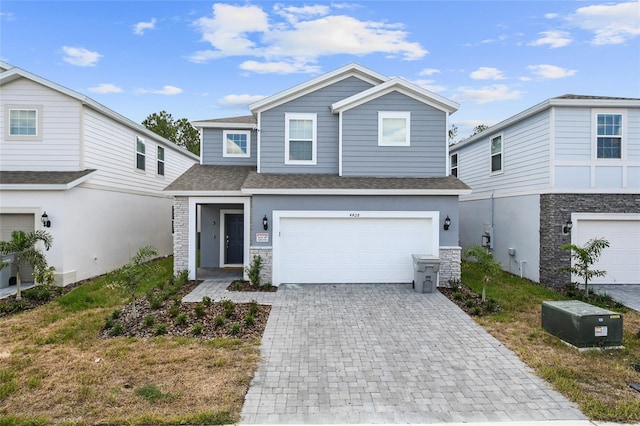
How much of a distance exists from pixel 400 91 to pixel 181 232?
8.53 m

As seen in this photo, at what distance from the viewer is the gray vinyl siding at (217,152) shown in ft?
44.2

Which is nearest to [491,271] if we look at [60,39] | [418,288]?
[418,288]

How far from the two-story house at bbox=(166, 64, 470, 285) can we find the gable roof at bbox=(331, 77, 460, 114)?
0.03 m

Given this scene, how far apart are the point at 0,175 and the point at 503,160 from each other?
1711cm

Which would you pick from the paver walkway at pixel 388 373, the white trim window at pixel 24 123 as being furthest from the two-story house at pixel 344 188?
the white trim window at pixel 24 123

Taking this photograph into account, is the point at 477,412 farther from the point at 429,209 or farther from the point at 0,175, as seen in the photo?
the point at 0,175

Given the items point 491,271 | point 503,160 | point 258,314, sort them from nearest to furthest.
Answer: point 258,314
point 491,271
point 503,160

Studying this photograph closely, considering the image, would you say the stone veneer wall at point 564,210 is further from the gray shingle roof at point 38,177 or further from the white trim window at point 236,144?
the gray shingle roof at point 38,177

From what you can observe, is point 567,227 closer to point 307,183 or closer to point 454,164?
point 307,183

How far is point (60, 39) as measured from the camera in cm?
1548

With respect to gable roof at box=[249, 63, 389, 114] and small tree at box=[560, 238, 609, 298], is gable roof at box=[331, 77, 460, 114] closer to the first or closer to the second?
gable roof at box=[249, 63, 389, 114]

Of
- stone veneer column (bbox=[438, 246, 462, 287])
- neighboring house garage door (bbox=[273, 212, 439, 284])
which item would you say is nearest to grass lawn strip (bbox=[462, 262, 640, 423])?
stone veneer column (bbox=[438, 246, 462, 287])

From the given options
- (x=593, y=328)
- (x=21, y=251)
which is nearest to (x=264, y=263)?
(x=21, y=251)

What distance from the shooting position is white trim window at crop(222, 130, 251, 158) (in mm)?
13500
